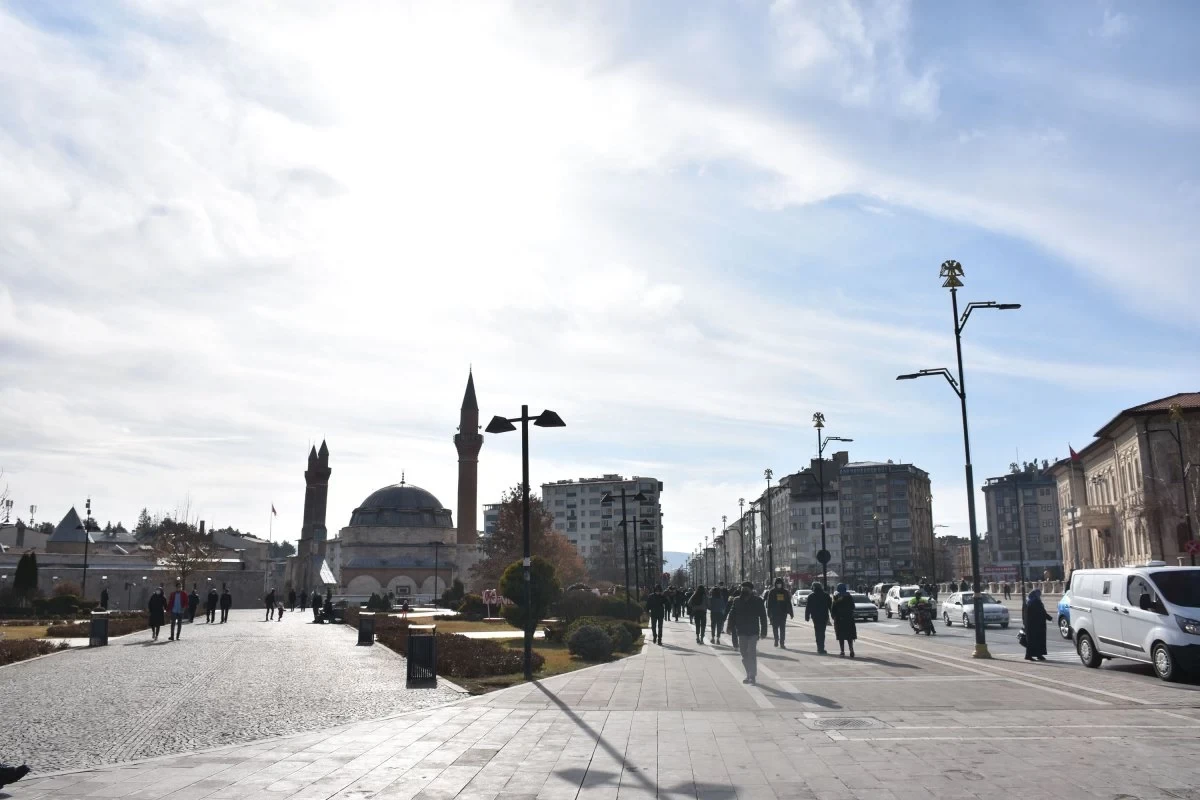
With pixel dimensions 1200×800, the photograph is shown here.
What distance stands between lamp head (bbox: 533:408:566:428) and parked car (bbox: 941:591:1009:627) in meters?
19.2

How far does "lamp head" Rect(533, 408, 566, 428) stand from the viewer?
679 inches

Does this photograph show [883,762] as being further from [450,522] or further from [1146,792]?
[450,522]

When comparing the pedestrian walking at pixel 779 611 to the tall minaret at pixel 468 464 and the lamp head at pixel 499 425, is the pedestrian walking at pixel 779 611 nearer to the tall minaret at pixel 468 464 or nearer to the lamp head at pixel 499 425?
the lamp head at pixel 499 425

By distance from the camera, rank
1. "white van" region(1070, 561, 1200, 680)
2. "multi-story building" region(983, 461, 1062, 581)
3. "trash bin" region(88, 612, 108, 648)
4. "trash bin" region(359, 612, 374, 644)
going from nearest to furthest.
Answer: "white van" region(1070, 561, 1200, 680) < "trash bin" region(88, 612, 108, 648) < "trash bin" region(359, 612, 374, 644) < "multi-story building" region(983, 461, 1062, 581)

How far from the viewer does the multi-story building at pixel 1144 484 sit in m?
51.3

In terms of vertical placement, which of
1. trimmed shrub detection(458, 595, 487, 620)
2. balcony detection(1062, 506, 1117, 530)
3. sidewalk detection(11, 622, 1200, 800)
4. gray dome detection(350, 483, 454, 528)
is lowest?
trimmed shrub detection(458, 595, 487, 620)

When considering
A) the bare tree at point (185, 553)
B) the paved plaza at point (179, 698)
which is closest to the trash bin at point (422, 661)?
the paved plaza at point (179, 698)

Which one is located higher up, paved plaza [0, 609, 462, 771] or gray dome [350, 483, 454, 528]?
gray dome [350, 483, 454, 528]

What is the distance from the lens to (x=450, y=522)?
105 metres

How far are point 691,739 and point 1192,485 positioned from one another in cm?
5077

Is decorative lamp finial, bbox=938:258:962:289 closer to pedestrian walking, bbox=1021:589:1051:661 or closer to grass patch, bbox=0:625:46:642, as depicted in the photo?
pedestrian walking, bbox=1021:589:1051:661

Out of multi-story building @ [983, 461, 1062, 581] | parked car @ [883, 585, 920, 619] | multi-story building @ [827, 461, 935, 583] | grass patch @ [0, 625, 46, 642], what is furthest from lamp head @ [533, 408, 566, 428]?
multi-story building @ [983, 461, 1062, 581]

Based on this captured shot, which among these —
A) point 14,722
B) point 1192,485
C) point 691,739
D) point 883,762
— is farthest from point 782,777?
point 1192,485

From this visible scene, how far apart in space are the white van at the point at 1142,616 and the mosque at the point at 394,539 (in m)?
74.8
